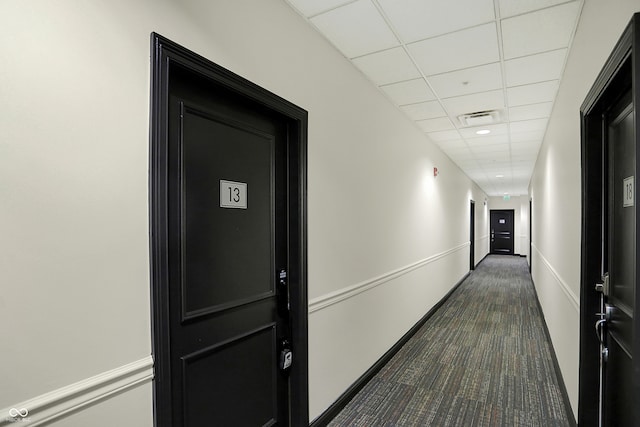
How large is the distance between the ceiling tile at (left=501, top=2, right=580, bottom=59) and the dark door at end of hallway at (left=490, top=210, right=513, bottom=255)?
515 inches

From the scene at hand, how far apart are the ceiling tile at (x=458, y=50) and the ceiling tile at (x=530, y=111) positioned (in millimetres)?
1298

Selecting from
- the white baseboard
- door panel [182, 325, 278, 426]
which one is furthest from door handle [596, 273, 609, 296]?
the white baseboard

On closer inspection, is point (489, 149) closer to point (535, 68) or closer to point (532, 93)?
point (532, 93)

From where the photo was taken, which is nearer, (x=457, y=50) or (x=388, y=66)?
(x=457, y=50)

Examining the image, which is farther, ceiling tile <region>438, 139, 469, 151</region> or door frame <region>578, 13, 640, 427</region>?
ceiling tile <region>438, 139, 469, 151</region>

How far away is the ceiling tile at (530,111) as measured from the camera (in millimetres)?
3420

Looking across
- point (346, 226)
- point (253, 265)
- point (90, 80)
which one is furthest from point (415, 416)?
point (90, 80)

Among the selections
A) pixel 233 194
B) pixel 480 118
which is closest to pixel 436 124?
pixel 480 118

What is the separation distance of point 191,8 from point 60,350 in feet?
4.17

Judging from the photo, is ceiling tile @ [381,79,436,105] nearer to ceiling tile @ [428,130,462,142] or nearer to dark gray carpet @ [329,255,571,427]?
ceiling tile @ [428,130,462,142]

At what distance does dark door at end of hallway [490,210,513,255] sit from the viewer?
13.7 m

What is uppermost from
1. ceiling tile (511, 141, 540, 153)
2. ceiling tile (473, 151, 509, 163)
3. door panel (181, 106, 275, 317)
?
ceiling tile (511, 141, 540, 153)

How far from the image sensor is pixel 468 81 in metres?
2.84

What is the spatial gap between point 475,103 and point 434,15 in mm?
1683
